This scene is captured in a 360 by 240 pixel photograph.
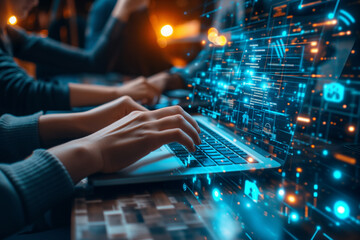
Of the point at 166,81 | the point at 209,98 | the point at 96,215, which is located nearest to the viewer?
the point at 96,215

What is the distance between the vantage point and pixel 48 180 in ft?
1.22

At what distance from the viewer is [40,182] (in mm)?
365

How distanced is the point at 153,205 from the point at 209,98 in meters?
0.47

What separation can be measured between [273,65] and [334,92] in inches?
6.3

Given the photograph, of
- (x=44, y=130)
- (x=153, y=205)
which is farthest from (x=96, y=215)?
(x=44, y=130)

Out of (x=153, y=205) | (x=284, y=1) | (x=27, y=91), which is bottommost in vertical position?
(x=153, y=205)

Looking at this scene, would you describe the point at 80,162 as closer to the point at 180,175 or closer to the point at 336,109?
the point at 180,175

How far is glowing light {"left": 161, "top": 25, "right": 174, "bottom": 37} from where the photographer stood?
1622 mm

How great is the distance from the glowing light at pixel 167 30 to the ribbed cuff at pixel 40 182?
Answer: 1.38 metres

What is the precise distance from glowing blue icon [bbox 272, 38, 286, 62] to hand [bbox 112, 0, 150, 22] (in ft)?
3.64

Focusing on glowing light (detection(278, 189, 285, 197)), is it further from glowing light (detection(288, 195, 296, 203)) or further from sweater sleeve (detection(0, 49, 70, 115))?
sweater sleeve (detection(0, 49, 70, 115))

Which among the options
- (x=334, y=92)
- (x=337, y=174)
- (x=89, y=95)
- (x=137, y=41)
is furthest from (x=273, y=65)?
(x=137, y=41)

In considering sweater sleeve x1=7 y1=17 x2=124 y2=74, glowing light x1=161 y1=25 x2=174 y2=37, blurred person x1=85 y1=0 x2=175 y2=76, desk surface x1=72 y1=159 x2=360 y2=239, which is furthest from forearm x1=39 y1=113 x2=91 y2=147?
glowing light x1=161 y1=25 x2=174 y2=37

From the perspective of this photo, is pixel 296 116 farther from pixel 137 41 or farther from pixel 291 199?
pixel 137 41
